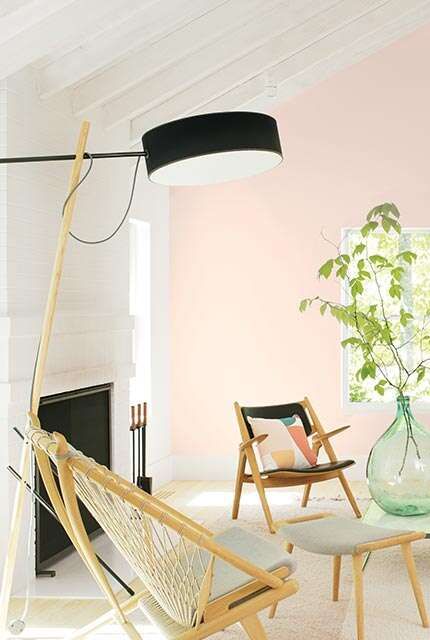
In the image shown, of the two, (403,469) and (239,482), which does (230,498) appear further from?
(403,469)

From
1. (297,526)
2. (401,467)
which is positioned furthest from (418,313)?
Answer: (297,526)

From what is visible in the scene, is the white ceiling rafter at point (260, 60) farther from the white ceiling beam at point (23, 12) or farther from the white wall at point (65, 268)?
the white ceiling beam at point (23, 12)

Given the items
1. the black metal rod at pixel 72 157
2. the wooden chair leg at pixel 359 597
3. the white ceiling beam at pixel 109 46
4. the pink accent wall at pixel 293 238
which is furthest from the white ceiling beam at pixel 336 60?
the wooden chair leg at pixel 359 597

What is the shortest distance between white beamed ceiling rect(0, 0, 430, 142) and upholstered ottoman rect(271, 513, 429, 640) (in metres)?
2.40

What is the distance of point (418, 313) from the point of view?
27.0 ft

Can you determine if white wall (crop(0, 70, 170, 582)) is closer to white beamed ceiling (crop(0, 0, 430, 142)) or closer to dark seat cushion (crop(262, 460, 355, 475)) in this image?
white beamed ceiling (crop(0, 0, 430, 142))

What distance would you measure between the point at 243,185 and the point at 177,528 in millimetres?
5611

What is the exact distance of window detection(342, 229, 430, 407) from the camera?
8211 millimetres

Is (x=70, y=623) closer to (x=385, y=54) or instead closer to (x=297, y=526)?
(x=297, y=526)

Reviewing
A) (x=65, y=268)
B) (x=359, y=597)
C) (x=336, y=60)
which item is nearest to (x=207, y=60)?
(x=65, y=268)

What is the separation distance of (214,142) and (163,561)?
1.49m

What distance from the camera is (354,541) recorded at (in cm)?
414

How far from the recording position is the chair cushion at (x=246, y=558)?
130 inches

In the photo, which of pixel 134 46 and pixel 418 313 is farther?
pixel 418 313
